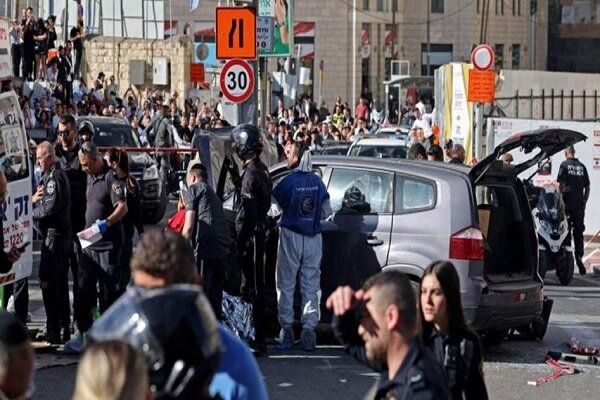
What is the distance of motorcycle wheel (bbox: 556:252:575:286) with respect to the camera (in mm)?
17672

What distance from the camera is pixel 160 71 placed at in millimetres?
48406

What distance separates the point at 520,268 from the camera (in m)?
12.5

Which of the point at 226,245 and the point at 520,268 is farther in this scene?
the point at 520,268

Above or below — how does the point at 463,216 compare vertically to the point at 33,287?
above

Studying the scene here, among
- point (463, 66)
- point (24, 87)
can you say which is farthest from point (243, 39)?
point (24, 87)

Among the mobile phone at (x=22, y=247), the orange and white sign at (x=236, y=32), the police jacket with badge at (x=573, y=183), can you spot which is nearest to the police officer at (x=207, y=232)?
the mobile phone at (x=22, y=247)

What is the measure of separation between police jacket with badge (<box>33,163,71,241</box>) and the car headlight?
1196 cm

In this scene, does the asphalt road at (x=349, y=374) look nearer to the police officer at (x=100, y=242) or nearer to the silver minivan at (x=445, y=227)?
the silver minivan at (x=445, y=227)

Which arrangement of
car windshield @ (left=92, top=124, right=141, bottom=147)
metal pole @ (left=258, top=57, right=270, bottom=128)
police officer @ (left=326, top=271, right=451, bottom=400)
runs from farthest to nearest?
metal pole @ (left=258, top=57, right=270, bottom=128), car windshield @ (left=92, top=124, right=141, bottom=147), police officer @ (left=326, top=271, right=451, bottom=400)

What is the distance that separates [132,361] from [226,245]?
8.24m

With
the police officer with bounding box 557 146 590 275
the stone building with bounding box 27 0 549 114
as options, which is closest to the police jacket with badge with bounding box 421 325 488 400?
the police officer with bounding box 557 146 590 275

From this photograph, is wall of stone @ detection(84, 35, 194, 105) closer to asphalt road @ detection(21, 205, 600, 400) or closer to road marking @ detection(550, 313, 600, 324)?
road marking @ detection(550, 313, 600, 324)

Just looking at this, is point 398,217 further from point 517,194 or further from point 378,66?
point 378,66

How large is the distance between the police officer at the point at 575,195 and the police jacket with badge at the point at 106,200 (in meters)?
9.22
